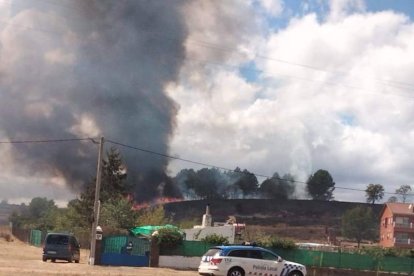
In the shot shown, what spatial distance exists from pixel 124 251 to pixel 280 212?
5407 inches

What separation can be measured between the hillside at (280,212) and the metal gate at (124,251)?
109m

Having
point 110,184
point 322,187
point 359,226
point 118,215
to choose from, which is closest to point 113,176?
point 110,184

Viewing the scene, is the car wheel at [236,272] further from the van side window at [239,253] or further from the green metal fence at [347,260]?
the green metal fence at [347,260]

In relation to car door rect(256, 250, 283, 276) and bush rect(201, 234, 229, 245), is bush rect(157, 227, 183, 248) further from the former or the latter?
car door rect(256, 250, 283, 276)

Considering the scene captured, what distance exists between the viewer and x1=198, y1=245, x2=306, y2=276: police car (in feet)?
93.9

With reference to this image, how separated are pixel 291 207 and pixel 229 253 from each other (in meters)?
152

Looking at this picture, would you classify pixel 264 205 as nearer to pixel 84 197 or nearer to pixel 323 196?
pixel 323 196

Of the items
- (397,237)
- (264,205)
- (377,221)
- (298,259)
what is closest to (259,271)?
(298,259)

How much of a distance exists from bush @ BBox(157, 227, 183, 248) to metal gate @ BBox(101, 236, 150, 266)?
0.94 m

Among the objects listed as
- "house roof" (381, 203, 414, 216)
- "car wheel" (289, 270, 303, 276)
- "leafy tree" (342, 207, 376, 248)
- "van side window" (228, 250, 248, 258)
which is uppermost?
"house roof" (381, 203, 414, 216)

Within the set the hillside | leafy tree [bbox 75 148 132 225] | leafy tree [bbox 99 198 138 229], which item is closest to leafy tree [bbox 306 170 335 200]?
the hillside

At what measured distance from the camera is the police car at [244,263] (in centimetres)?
2861

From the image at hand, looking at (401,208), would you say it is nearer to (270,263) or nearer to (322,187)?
(322,187)

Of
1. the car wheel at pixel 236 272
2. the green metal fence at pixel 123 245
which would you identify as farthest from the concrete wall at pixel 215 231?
the car wheel at pixel 236 272
